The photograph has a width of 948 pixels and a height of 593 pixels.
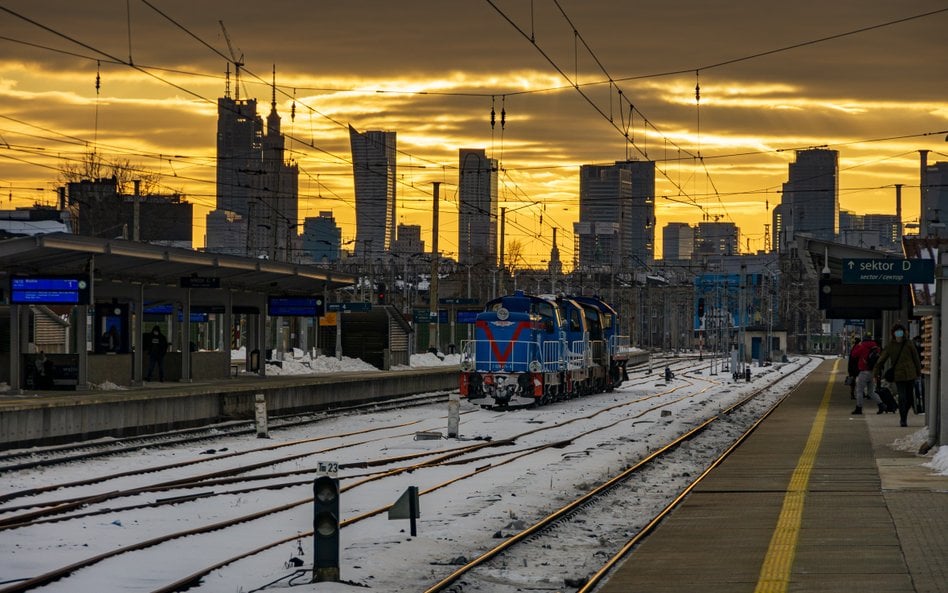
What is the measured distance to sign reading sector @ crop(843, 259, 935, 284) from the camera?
2422 centimetres

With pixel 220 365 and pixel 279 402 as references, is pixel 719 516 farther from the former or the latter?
pixel 220 365

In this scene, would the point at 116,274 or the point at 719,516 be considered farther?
the point at 116,274

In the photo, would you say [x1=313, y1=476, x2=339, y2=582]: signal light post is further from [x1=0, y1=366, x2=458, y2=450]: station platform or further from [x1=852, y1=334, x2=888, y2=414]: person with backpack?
[x1=852, y1=334, x2=888, y2=414]: person with backpack

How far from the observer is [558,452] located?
83.9 feet

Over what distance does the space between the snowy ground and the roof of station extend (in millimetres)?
5776

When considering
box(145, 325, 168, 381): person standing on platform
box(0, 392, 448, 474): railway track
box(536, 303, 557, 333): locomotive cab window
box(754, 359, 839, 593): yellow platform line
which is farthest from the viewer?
box(536, 303, 557, 333): locomotive cab window

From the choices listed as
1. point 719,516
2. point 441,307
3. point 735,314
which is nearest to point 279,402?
point 719,516

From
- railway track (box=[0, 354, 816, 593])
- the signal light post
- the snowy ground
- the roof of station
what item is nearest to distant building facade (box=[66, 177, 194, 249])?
the roof of station

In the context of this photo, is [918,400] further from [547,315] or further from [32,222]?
[32,222]

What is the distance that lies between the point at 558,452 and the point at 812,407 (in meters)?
16.1

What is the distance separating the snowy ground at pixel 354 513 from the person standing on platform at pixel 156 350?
8822mm

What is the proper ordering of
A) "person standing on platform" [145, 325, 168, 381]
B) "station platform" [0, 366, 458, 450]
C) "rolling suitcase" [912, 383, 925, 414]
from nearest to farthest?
"station platform" [0, 366, 458, 450] < "rolling suitcase" [912, 383, 925, 414] < "person standing on platform" [145, 325, 168, 381]

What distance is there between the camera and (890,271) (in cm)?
2466

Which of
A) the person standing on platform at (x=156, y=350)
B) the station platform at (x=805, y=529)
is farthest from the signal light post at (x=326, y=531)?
the person standing on platform at (x=156, y=350)
